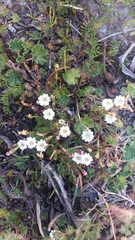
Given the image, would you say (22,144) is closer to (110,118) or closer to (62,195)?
(62,195)

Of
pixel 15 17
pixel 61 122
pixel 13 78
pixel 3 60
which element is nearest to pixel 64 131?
pixel 61 122

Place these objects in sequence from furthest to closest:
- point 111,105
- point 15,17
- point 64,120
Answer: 1. point 15,17
2. point 64,120
3. point 111,105

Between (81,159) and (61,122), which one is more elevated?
(61,122)

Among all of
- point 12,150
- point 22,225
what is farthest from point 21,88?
point 22,225

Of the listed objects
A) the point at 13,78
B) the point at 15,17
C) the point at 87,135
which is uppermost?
the point at 15,17

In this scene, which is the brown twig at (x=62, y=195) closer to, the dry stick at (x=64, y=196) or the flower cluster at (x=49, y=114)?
the dry stick at (x=64, y=196)
